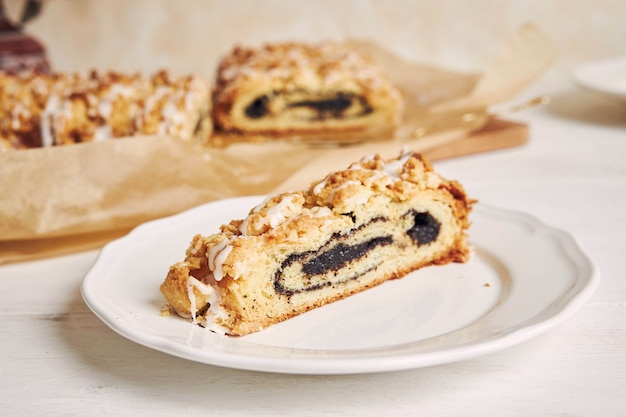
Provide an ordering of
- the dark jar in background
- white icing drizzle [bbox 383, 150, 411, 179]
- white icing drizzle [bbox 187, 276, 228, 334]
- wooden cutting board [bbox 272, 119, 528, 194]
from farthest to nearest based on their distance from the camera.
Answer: the dark jar in background, wooden cutting board [bbox 272, 119, 528, 194], white icing drizzle [bbox 383, 150, 411, 179], white icing drizzle [bbox 187, 276, 228, 334]

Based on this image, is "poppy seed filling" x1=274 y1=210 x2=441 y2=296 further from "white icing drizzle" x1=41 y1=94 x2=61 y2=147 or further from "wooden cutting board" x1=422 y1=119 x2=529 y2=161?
"white icing drizzle" x1=41 y1=94 x2=61 y2=147

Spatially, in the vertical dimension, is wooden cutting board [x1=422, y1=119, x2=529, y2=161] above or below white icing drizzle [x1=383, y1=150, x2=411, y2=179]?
below

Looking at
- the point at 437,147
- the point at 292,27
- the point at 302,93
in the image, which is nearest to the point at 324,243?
the point at 437,147

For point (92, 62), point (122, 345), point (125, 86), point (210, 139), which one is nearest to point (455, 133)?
point (210, 139)

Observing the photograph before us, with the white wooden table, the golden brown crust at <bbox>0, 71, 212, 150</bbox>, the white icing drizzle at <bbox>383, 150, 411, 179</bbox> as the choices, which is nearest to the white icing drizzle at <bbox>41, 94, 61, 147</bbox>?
the golden brown crust at <bbox>0, 71, 212, 150</bbox>

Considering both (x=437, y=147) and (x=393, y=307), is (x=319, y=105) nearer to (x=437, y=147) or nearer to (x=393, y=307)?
(x=437, y=147)

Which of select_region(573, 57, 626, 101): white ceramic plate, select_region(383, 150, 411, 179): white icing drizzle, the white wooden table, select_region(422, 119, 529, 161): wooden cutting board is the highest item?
select_region(573, 57, 626, 101): white ceramic plate

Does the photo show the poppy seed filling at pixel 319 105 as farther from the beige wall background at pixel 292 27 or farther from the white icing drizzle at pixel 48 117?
the beige wall background at pixel 292 27
